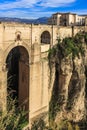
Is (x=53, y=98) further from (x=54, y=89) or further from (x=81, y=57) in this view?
(x=81, y=57)

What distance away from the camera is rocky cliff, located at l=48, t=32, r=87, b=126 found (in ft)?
82.9

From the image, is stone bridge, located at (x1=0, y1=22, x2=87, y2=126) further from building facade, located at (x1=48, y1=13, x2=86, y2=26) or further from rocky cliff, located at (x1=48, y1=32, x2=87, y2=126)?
building facade, located at (x1=48, y1=13, x2=86, y2=26)

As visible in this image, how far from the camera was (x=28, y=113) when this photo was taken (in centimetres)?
2098

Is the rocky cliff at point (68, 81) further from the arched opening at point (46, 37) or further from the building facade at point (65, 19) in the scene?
the building facade at point (65, 19)

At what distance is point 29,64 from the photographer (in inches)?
811

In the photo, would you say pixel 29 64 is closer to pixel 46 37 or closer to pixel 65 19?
pixel 46 37

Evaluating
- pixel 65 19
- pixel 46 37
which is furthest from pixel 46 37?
pixel 65 19

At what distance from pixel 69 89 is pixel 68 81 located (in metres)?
1.10

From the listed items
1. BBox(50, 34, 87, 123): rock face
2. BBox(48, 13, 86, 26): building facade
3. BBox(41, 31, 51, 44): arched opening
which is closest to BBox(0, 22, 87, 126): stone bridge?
BBox(41, 31, 51, 44): arched opening

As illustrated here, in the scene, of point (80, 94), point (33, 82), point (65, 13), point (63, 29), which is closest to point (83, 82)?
point (80, 94)

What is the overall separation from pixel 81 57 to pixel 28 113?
1003 cm

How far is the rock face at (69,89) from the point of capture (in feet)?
83.8

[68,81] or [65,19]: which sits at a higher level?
[65,19]

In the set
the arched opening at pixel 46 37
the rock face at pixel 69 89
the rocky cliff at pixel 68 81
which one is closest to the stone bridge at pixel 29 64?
the arched opening at pixel 46 37
